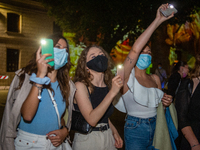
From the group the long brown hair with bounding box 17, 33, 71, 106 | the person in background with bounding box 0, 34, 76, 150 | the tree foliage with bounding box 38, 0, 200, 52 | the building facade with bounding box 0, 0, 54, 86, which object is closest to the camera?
the person in background with bounding box 0, 34, 76, 150

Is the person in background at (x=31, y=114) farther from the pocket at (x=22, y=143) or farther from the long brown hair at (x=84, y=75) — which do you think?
the long brown hair at (x=84, y=75)

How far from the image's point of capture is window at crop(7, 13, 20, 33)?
19.9m

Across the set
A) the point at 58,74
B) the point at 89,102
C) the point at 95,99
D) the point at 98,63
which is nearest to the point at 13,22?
the point at 58,74

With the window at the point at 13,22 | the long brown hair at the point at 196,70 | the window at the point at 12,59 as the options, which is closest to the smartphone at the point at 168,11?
the long brown hair at the point at 196,70

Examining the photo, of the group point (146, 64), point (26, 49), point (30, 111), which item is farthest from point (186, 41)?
point (30, 111)

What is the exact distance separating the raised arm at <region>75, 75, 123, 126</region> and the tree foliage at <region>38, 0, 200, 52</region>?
29.1 ft

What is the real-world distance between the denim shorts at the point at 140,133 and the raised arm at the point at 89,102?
2.20ft

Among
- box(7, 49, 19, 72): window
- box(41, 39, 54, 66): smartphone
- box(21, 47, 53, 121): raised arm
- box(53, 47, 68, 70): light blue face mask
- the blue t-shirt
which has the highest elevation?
box(41, 39, 54, 66): smartphone

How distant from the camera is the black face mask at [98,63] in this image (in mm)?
2494

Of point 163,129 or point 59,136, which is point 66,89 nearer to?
point 59,136

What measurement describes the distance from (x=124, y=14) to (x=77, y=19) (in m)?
3.77

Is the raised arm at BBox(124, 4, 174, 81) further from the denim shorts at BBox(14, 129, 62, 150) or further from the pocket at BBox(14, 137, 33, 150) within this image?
the pocket at BBox(14, 137, 33, 150)

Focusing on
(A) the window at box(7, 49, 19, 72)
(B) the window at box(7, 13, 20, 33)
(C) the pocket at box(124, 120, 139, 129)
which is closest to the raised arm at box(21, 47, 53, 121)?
(C) the pocket at box(124, 120, 139, 129)

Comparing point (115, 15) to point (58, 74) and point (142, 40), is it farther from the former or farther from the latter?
point (58, 74)
